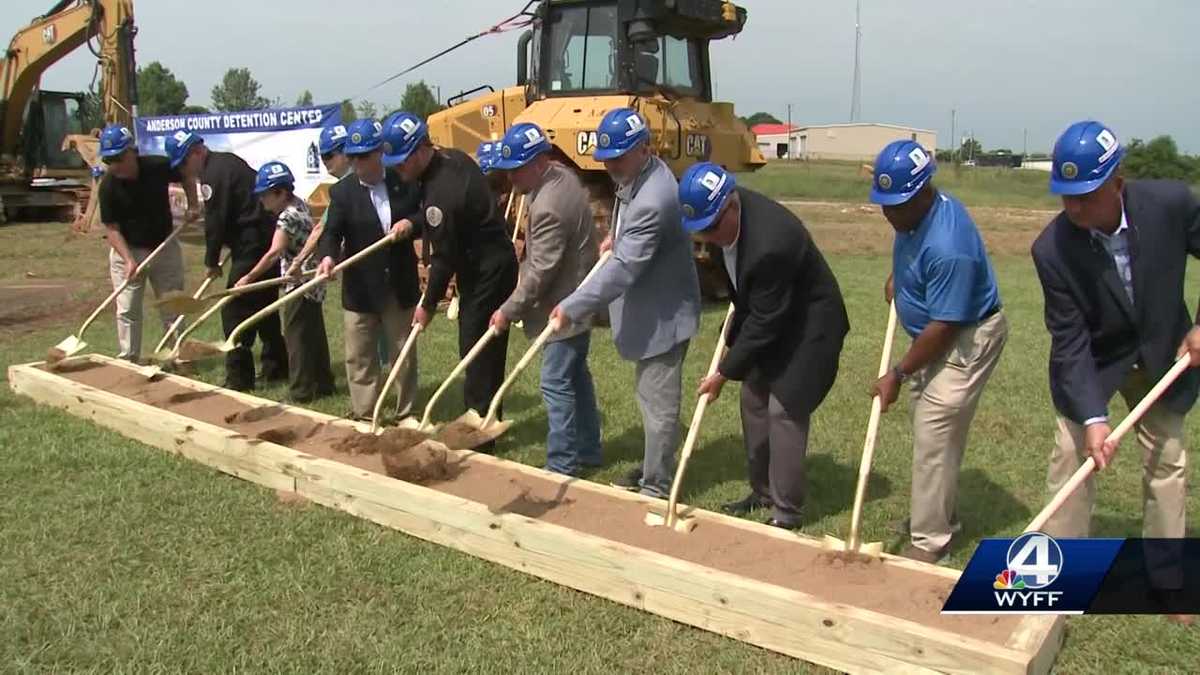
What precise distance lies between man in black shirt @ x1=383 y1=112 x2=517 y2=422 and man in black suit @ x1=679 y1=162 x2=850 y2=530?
1630 millimetres

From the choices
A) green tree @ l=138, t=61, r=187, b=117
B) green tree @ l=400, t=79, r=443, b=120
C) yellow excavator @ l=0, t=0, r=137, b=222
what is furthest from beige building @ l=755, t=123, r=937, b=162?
yellow excavator @ l=0, t=0, r=137, b=222

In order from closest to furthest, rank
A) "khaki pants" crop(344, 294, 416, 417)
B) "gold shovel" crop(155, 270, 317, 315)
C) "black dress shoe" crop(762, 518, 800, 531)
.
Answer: "black dress shoe" crop(762, 518, 800, 531) → "khaki pants" crop(344, 294, 416, 417) → "gold shovel" crop(155, 270, 317, 315)

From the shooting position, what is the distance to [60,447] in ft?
17.9

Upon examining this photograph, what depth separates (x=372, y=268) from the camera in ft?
18.9

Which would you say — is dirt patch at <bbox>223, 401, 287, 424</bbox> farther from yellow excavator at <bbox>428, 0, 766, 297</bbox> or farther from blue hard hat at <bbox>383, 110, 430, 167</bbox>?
yellow excavator at <bbox>428, 0, 766, 297</bbox>

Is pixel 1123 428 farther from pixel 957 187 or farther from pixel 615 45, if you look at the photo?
pixel 957 187

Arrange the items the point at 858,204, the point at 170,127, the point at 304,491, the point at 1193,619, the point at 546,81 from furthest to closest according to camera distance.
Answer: the point at 858,204 < the point at 170,127 < the point at 546,81 < the point at 304,491 < the point at 1193,619

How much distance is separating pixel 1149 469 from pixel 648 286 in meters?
2.18

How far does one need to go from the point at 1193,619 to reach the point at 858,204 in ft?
90.4

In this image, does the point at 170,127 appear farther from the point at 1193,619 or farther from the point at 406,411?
the point at 1193,619

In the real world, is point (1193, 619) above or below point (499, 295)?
below

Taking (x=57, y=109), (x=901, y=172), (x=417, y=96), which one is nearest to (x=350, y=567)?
(x=901, y=172)

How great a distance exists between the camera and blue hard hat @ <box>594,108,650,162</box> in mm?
4117

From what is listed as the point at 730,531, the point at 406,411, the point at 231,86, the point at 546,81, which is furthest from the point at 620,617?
the point at 231,86
